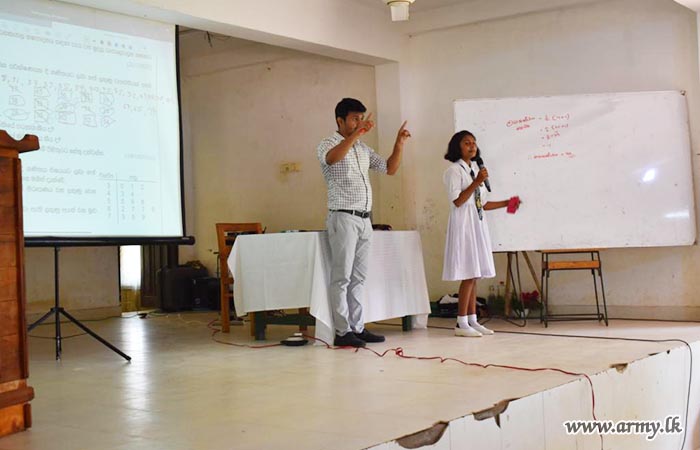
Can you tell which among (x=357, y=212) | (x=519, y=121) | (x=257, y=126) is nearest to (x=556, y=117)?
(x=519, y=121)

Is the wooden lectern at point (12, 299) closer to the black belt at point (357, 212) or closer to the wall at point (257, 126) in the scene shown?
the black belt at point (357, 212)

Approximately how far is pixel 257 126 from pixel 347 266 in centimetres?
351

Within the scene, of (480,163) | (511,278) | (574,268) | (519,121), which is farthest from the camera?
(511,278)

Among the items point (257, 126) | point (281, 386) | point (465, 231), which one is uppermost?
point (257, 126)

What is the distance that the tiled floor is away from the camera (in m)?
2.49

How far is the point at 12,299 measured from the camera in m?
2.67

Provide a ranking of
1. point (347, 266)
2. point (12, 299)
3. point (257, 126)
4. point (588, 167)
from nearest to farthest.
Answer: point (12, 299)
point (347, 266)
point (588, 167)
point (257, 126)

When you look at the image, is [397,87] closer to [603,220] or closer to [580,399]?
[603,220]

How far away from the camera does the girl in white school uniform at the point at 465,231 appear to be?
485 cm

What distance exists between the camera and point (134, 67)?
482 centimetres

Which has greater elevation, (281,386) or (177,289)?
(177,289)

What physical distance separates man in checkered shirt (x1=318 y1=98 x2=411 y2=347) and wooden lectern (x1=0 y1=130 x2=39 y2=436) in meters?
2.11

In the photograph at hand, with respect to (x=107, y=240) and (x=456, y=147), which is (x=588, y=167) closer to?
(x=456, y=147)

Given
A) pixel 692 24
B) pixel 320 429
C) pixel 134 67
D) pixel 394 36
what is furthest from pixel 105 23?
pixel 692 24
